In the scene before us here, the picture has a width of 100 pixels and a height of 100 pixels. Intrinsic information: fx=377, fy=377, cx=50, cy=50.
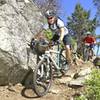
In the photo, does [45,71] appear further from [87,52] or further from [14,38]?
[87,52]

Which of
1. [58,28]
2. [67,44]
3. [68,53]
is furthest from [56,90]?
[58,28]

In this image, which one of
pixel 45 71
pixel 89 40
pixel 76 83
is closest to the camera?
pixel 45 71

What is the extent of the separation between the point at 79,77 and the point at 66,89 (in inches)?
32.8

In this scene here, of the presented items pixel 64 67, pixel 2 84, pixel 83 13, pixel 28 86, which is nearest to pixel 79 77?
pixel 64 67

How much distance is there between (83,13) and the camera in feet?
158

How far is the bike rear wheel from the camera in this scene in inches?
385

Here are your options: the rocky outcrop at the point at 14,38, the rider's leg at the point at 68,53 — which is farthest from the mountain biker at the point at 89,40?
the rocky outcrop at the point at 14,38

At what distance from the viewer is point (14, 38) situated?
33.4ft

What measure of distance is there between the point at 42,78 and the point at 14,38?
1322 millimetres

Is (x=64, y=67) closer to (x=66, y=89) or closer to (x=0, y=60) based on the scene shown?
(x=66, y=89)

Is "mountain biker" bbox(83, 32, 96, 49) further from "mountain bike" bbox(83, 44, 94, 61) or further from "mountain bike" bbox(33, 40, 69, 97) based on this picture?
"mountain bike" bbox(33, 40, 69, 97)

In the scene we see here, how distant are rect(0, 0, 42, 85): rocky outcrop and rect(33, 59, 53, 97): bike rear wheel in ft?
1.54

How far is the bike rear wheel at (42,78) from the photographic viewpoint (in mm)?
9789

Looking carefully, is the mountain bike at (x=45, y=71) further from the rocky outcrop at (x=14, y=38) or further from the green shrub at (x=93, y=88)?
the green shrub at (x=93, y=88)
